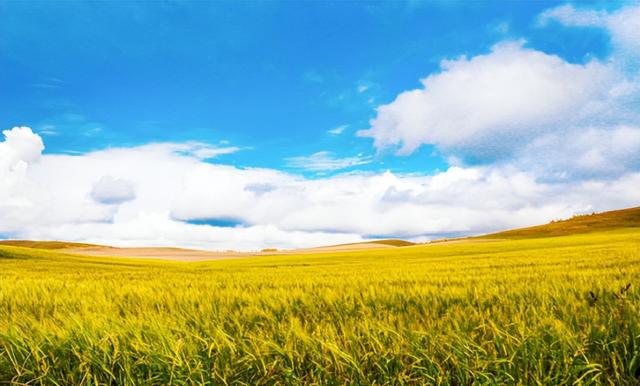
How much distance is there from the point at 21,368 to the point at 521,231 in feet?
321

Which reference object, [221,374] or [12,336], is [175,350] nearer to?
[221,374]

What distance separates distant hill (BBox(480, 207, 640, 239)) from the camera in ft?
268

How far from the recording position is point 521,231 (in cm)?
8925

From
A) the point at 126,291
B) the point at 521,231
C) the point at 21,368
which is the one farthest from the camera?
the point at 521,231

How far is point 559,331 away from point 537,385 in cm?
55

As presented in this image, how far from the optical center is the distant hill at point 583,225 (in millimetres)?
81650

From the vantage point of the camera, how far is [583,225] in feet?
282

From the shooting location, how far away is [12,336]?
10.7ft

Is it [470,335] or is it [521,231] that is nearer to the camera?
[470,335]

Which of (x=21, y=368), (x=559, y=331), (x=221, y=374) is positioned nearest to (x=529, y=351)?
(x=559, y=331)

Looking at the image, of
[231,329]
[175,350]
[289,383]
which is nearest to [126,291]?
[231,329]

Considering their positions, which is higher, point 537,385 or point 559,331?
point 559,331

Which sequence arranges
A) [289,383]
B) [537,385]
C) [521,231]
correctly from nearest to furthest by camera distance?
[537,385] < [289,383] < [521,231]

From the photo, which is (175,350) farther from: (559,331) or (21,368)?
(559,331)
